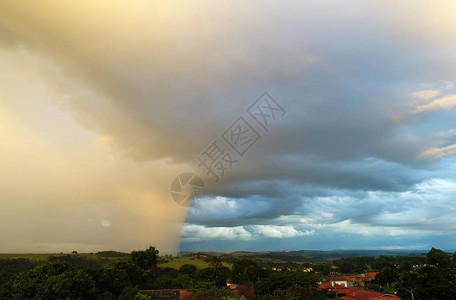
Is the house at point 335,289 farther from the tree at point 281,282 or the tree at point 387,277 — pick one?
the tree at point 387,277

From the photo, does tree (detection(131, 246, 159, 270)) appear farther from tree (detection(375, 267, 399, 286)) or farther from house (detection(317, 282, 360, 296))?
tree (detection(375, 267, 399, 286))

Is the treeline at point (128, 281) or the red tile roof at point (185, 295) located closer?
the treeline at point (128, 281)

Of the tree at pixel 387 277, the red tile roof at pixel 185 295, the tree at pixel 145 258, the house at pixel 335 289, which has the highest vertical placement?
the tree at pixel 145 258

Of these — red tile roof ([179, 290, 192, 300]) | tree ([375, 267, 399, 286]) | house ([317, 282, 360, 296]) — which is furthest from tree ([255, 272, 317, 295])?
tree ([375, 267, 399, 286])

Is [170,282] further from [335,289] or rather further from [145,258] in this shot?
[335,289]


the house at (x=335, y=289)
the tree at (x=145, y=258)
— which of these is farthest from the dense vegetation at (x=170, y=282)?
the house at (x=335, y=289)

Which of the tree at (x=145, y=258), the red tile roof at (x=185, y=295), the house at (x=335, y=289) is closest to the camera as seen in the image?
the red tile roof at (x=185, y=295)

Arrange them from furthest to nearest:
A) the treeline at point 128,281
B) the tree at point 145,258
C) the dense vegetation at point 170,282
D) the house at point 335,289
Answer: the tree at point 145,258
the house at point 335,289
the dense vegetation at point 170,282
the treeline at point 128,281

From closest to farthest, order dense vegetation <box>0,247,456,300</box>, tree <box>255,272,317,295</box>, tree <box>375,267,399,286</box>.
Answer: dense vegetation <box>0,247,456,300</box> → tree <box>255,272,317,295</box> → tree <box>375,267,399,286</box>

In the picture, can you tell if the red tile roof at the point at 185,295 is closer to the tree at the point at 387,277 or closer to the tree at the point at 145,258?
the tree at the point at 145,258

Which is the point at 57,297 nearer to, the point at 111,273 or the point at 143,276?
the point at 111,273

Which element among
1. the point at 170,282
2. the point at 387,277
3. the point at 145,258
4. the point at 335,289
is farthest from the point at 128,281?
the point at 387,277

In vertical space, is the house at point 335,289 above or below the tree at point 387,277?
below

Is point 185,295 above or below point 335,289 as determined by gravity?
above
